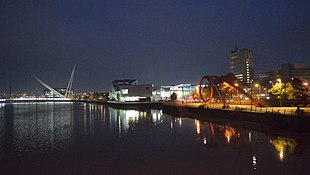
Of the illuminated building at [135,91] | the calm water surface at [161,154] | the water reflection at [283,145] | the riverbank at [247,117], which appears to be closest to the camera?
the calm water surface at [161,154]

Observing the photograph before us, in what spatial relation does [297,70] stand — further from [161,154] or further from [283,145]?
[161,154]

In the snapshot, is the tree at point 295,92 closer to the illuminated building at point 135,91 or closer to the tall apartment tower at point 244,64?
the illuminated building at point 135,91

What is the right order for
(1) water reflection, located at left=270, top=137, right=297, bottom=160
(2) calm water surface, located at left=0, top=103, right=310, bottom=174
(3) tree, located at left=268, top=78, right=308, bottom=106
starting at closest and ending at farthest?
1. (2) calm water surface, located at left=0, top=103, right=310, bottom=174
2. (1) water reflection, located at left=270, top=137, right=297, bottom=160
3. (3) tree, located at left=268, top=78, right=308, bottom=106

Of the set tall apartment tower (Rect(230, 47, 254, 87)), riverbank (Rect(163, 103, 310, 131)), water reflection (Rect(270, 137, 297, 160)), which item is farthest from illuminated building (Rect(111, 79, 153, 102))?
tall apartment tower (Rect(230, 47, 254, 87))

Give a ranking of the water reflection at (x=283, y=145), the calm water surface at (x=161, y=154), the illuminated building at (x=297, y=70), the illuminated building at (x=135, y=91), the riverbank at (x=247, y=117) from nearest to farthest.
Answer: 1. the calm water surface at (x=161, y=154)
2. the water reflection at (x=283, y=145)
3. the riverbank at (x=247, y=117)
4. the illuminated building at (x=135, y=91)
5. the illuminated building at (x=297, y=70)

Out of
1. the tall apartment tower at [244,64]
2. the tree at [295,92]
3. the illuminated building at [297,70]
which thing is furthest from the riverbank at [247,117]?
the tall apartment tower at [244,64]

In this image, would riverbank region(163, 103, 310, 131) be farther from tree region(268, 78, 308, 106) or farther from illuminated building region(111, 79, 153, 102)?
illuminated building region(111, 79, 153, 102)

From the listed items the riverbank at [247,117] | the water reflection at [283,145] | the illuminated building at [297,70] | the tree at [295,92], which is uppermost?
the illuminated building at [297,70]

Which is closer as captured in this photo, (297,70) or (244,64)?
(297,70)

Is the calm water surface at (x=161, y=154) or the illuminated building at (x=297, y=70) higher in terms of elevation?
the illuminated building at (x=297, y=70)

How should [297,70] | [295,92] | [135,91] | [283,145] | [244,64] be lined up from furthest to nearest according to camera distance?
[244,64]
[297,70]
[135,91]
[295,92]
[283,145]

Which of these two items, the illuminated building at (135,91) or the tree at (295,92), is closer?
the tree at (295,92)

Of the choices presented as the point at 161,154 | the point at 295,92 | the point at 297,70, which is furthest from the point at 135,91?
the point at 297,70

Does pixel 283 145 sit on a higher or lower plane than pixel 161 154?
higher
